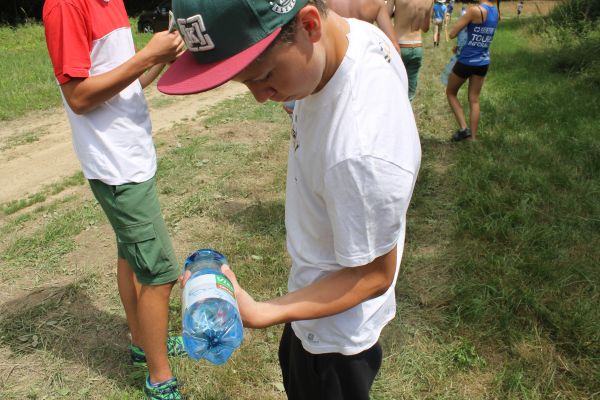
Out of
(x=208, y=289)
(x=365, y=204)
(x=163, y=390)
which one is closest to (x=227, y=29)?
(x=365, y=204)

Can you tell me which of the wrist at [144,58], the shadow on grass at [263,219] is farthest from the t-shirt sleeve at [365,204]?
the shadow on grass at [263,219]

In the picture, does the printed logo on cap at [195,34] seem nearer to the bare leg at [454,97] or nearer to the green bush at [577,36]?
the bare leg at [454,97]

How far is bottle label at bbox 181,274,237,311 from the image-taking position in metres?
1.29

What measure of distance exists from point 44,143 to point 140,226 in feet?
18.4

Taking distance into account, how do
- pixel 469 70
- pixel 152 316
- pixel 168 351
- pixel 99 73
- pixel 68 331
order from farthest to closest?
pixel 469 70, pixel 68 331, pixel 168 351, pixel 152 316, pixel 99 73

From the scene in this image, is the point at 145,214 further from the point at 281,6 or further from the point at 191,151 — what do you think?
the point at 191,151

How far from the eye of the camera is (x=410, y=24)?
5715mm

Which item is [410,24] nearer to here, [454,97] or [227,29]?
[454,97]

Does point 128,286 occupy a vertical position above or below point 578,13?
above

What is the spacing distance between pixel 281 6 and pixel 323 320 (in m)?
0.91

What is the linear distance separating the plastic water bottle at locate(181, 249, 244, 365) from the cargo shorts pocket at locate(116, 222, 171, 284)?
0.78 meters

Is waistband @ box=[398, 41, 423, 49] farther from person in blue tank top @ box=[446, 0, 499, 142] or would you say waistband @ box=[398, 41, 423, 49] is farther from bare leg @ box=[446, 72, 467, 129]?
bare leg @ box=[446, 72, 467, 129]

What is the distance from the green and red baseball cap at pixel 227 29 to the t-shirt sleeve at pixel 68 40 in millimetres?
949

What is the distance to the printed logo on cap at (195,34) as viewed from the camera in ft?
3.43
